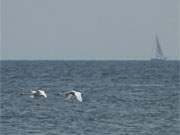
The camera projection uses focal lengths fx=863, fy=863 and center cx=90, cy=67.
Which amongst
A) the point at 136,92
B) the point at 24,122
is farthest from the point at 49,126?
the point at 136,92

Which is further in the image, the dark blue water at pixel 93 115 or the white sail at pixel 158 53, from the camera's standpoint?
the white sail at pixel 158 53

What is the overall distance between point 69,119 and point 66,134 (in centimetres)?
488

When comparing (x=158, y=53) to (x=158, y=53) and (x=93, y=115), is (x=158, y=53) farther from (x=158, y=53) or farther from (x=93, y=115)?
(x=93, y=115)

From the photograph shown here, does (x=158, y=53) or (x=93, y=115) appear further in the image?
(x=158, y=53)

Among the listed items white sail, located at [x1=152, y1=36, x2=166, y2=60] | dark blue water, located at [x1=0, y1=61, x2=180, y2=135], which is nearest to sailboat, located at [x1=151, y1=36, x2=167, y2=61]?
white sail, located at [x1=152, y1=36, x2=166, y2=60]

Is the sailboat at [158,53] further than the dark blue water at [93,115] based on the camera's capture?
Yes

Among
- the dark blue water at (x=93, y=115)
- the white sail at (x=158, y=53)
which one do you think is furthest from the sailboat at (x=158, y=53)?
the dark blue water at (x=93, y=115)

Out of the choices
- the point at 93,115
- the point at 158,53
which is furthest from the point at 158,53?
the point at 93,115

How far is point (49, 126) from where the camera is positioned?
35312mm

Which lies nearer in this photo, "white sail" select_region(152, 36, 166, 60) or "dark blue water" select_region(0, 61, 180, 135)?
"dark blue water" select_region(0, 61, 180, 135)

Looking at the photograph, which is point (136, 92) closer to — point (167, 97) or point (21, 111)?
point (167, 97)

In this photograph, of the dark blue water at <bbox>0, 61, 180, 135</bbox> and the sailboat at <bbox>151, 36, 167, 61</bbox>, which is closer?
the dark blue water at <bbox>0, 61, 180, 135</bbox>

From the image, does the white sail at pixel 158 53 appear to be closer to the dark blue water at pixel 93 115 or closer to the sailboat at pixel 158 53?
the sailboat at pixel 158 53

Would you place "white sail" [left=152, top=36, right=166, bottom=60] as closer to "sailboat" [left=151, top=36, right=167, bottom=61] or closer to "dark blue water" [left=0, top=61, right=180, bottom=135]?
"sailboat" [left=151, top=36, right=167, bottom=61]
